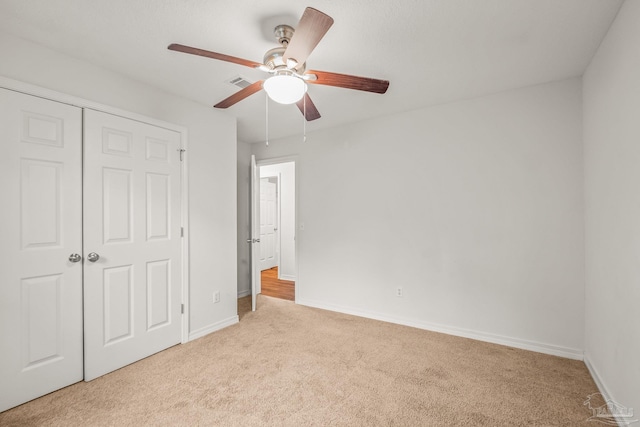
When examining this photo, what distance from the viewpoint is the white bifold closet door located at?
1.87m

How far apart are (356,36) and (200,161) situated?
1948 mm

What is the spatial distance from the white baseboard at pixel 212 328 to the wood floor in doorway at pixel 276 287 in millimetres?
1169

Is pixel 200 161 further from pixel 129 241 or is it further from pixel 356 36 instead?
pixel 356 36

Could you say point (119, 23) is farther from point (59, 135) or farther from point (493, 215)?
point (493, 215)

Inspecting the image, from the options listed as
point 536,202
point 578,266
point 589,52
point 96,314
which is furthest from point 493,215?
point 96,314

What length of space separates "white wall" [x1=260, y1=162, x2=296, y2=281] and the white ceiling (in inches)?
125

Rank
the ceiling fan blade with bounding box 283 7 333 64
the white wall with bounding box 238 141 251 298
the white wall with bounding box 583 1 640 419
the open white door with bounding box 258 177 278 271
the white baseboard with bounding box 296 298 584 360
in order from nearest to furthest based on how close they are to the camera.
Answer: the ceiling fan blade with bounding box 283 7 333 64 < the white wall with bounding box 583 1 640 419 < the white baseboard with bounding box 296 298 584 360 < the white wall with bounding box 238 141 251 298 < the open white door with bounding box 258 177 278 271

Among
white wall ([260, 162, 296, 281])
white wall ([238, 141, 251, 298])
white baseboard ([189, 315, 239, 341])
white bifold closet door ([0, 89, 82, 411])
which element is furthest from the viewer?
white wall ([260, 162, 296, 281])

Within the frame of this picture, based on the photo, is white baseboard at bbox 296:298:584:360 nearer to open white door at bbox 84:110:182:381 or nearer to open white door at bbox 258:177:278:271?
open white door at bbox 84:110:182:381

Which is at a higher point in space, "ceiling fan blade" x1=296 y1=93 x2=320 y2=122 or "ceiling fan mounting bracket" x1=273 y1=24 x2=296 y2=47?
"ceiling fan mounting bracket" x1=273 y1=24 x2=296 y2=47

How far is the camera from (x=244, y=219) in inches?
182

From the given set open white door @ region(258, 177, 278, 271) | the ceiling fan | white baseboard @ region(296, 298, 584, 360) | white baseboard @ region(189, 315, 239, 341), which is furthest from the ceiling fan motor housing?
open white door @ region(258, 177, 278, 271)

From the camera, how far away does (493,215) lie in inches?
111

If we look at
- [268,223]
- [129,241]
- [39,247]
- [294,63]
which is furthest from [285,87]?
[268,223]
